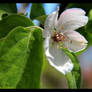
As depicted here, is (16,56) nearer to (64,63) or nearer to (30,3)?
(64,63)

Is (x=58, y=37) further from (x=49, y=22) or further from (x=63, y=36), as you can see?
(x=49, y=22)

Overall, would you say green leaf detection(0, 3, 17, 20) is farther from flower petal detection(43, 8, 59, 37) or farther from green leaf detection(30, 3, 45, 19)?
A: flower petal detection(43, 8, 59, 37)

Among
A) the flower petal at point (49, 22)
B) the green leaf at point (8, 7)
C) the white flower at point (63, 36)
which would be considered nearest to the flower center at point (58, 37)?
the white flower at point (63, 36)

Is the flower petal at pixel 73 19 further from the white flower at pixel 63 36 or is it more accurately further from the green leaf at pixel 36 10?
the green leaf at pixel 36 10

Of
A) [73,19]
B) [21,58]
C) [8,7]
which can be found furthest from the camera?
[8,7]

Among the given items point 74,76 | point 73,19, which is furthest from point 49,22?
point 74,76

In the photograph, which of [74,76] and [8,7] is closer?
[74,76]

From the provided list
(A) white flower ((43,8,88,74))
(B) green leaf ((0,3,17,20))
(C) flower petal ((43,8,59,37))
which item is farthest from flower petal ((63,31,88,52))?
(B) green leaf ((0,3,17,20))
